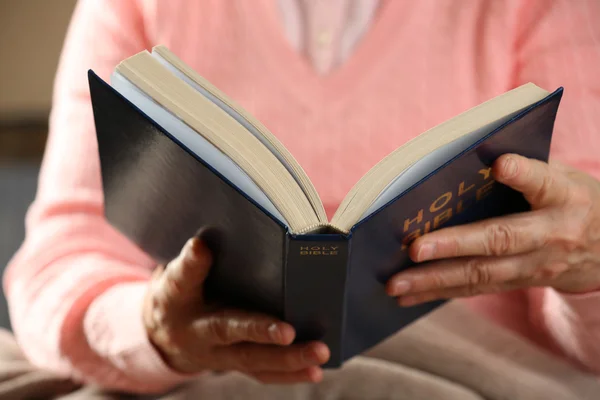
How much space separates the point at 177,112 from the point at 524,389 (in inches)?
23.4

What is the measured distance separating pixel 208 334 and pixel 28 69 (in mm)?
1527

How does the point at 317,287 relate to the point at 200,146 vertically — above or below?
below

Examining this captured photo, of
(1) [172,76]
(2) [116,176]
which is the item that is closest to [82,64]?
(2) [116,176]

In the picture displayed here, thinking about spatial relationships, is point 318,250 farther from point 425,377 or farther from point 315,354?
point 425,377

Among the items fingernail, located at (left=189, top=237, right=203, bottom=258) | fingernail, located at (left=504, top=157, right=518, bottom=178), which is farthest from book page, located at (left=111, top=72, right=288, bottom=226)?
fingernail, located at (left=504, top=157, right=518, bottom=178)

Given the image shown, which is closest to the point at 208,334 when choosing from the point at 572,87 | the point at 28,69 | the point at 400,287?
the point at 400,287

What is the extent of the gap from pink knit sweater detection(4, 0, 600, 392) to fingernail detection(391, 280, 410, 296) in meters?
0.31

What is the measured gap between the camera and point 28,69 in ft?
6.57

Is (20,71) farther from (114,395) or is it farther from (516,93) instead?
(516,93)

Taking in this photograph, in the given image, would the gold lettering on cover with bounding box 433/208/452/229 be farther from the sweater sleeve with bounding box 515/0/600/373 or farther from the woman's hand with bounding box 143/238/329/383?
A: the sweater sleeve with bounding box 515/0/600/373

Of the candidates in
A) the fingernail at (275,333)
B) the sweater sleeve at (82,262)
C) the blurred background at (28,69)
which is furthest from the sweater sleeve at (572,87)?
the blurred background at (28,69)

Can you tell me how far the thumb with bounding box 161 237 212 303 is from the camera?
0.69 m

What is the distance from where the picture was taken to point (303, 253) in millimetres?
A: 581

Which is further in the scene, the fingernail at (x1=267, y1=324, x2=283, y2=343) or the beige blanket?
the beige blanket
